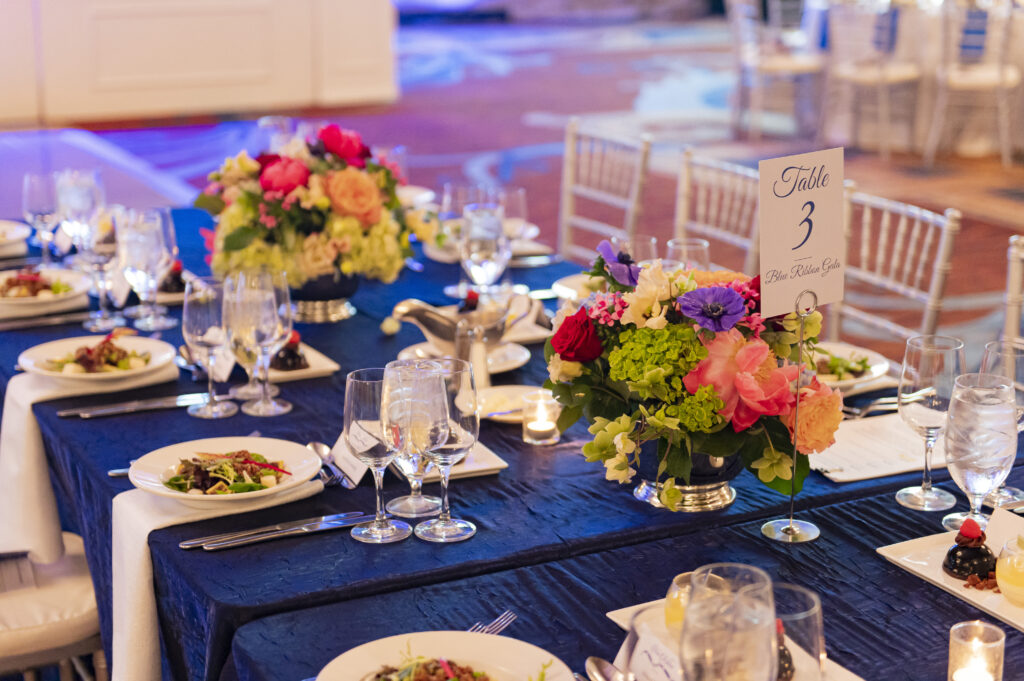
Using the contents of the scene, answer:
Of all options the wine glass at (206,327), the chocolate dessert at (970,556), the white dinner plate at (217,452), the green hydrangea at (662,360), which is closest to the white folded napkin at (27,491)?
the wine glass at (206,327)

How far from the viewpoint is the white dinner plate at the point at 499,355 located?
2152 mm

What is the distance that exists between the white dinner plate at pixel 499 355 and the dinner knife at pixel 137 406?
0.39 m

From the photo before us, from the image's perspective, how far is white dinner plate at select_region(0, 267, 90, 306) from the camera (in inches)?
99.7

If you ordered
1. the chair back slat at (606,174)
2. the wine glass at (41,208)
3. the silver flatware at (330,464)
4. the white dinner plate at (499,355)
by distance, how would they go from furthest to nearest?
the chair back slat at (606,174) < the wine glass at (41,208) < the white dinner plate at (499,355) < the silver flatware at (330,464)

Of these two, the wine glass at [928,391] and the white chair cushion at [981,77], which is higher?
the white chair cushion at [981,77]

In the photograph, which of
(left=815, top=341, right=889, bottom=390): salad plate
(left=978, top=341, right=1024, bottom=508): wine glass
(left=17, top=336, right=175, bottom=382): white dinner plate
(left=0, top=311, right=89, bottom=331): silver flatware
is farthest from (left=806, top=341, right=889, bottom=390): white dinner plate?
(left=0, top=311, right=89, bottom=331): silver flatware

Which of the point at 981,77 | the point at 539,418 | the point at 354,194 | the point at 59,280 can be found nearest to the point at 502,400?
the point at 539,418

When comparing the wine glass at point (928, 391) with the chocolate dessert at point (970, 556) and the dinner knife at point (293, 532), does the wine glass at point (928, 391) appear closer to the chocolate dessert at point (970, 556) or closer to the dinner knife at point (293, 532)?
the chocolate dessert at point (970, 556)

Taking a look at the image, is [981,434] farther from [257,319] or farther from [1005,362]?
[257,319]

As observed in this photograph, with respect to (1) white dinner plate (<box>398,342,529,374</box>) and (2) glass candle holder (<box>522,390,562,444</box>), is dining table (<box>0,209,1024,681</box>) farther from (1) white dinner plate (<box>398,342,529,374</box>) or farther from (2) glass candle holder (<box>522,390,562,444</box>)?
(1) white dinner plate (<box>398,342,529,374</box>)

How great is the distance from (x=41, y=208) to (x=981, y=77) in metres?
6.35

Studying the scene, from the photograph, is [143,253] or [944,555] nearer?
[944,555]

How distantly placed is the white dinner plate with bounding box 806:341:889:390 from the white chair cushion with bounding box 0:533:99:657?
1.24 metres

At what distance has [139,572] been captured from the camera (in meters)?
1.50
